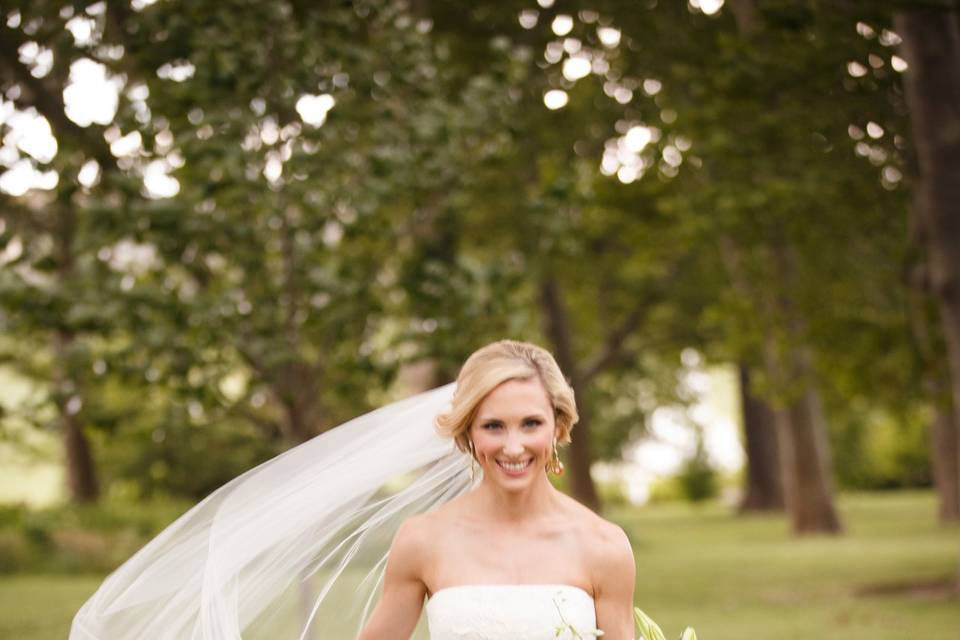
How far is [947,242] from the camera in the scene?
12266mm

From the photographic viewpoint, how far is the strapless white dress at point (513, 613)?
3154mm

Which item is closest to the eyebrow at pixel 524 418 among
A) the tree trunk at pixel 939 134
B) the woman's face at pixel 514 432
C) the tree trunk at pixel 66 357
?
the woman's face at pixel 514 432

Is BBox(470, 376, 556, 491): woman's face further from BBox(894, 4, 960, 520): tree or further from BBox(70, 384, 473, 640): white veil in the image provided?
BBox(894, 4, 960, 520): tree

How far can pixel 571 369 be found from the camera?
2306 cm

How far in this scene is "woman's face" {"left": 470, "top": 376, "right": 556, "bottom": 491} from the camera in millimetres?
3254

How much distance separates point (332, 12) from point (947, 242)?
6.85 metres

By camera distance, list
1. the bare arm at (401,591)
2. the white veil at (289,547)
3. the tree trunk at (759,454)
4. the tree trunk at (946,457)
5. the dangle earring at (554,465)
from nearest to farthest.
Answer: the bare arm at (401,591) → the dangle earring at (554,465) → the white veil at (289,547) → the tree trunk at (946,457) → the tree trunk at (759,454)

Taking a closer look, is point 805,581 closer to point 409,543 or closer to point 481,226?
point 481,226

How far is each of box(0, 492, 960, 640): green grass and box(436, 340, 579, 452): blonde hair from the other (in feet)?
29.5

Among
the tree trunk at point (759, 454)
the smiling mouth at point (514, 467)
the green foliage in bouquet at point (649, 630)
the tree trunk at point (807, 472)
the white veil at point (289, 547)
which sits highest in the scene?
the smiling mouth at point (514, 467)

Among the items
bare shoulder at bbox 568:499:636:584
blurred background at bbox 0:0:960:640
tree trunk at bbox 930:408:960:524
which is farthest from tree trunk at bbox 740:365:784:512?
bare shoulder at bbox 568:499:636:584

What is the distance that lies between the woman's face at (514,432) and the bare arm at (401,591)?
1.01 ft

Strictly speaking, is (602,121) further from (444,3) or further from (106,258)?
(106,258)

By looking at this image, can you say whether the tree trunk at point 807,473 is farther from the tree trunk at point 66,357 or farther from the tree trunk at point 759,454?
the tree trunk at point 66,357
